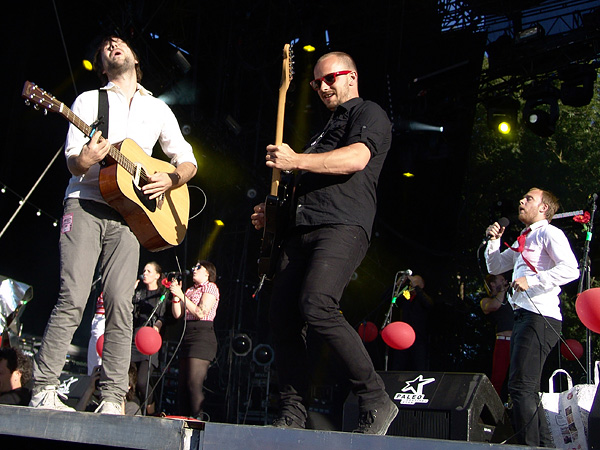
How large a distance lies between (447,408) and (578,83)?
6049 mm

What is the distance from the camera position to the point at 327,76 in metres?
3.27

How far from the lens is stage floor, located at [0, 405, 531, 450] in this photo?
6.43ft

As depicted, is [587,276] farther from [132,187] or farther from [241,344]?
[241,344]

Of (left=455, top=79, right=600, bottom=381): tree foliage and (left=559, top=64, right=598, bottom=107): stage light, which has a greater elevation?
(left=455, top=79, right=600, bottom=381): tree foliage

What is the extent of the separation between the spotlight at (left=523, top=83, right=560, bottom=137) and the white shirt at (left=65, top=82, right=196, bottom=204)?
6.74 metres

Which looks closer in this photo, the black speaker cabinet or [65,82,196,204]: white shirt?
[65,82,196,204]: white shirt

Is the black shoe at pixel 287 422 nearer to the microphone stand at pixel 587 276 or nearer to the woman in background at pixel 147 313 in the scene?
the microphone stand at pixel 587 276

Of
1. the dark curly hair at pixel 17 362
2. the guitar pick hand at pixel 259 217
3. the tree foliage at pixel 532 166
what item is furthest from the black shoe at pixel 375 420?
the tree foliage at pixel 532 166

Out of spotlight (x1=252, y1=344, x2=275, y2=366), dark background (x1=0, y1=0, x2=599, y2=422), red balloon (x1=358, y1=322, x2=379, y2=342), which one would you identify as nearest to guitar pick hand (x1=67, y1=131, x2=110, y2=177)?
dark background (x1=0, y1=0, x2=599, y2=422)

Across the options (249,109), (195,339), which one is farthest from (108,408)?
(249,109)

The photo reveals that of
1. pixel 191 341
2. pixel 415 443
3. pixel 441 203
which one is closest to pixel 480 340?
pixel 441 203

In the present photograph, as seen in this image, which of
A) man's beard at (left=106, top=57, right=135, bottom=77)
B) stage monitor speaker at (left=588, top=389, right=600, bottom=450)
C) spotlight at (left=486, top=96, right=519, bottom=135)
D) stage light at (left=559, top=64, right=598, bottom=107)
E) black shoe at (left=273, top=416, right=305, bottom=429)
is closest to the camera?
stage monitor speaker at (left=588, top=389, right=600, bottom=450)

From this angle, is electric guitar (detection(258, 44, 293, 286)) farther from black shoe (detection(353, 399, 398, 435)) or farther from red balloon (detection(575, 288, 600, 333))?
red balloon (detection(575, 288, 600, 333))

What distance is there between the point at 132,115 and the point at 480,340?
Answer: 12099mm
